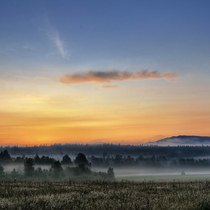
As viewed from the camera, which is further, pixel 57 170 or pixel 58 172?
pixel 57 170

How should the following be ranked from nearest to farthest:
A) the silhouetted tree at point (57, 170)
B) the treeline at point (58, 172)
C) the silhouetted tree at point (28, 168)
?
1. the treeline at point (58, 172)
2. the silhouetted tree at point (57, 170)
3. the silhouetted tree at point (28, 168)

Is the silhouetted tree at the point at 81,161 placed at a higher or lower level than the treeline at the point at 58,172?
higher

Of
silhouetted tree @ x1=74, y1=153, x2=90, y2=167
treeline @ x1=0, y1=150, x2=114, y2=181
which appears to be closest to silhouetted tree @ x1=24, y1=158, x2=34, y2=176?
treeline @ x1=0, y1=150, x2=114, y2=181

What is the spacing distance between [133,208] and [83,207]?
1814mm

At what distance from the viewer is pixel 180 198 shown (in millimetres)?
14211

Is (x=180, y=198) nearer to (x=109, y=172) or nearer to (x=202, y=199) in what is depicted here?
(x=202, y=199)

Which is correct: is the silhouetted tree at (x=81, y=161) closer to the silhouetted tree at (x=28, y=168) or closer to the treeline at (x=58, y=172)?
the treeline at (x=58, y=172)

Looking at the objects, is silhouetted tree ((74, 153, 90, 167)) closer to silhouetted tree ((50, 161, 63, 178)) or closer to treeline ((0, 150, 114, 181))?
treeline ((0, 150, 114, 181))

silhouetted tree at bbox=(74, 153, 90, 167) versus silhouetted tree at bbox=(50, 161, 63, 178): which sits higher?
silhouetted tree at bbox=(74, 153, 90, 167)

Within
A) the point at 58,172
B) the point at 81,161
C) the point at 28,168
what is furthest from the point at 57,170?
the point at 81,161

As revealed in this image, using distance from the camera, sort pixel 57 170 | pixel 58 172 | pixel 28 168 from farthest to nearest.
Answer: pixel 28 168, pixel 57 170, pixel 58 172

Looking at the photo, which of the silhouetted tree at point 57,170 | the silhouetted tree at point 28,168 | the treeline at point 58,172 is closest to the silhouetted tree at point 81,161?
the treeline at point 58,172

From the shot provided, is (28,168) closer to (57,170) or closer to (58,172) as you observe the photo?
(57,170)

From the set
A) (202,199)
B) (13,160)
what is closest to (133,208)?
(202,199)
